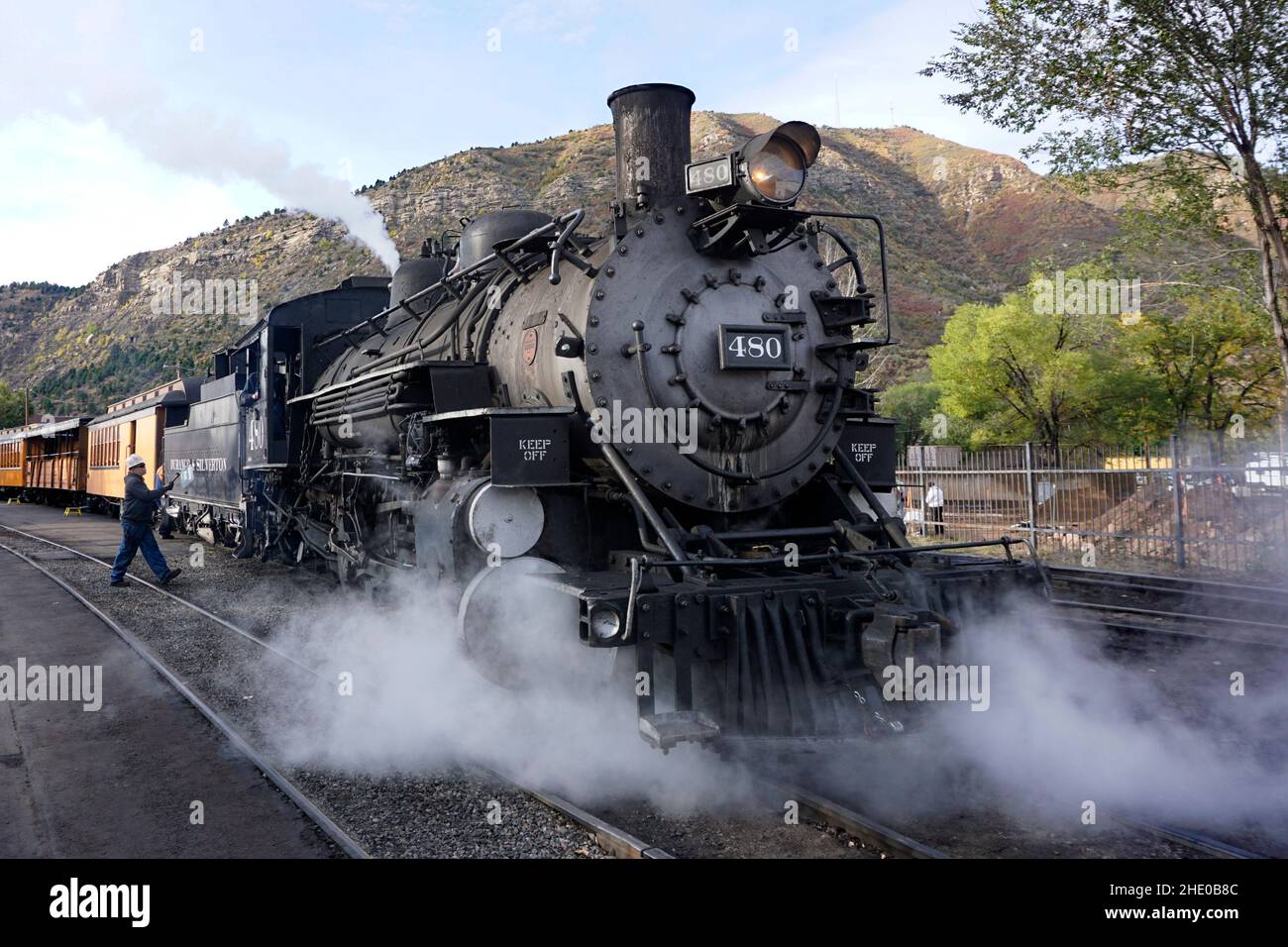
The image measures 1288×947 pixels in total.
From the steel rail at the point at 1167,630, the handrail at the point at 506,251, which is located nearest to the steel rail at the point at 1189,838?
the handrail at the point at 506,251

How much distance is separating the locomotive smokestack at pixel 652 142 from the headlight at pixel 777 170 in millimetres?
645

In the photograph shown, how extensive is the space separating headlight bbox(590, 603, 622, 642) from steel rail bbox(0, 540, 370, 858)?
49.1 inches

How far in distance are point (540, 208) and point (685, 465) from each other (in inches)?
2493

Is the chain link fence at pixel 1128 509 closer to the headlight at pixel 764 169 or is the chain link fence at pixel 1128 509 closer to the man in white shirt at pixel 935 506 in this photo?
the man in white shirt at pixel 935 506

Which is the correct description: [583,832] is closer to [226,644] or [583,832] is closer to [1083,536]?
[226,644]

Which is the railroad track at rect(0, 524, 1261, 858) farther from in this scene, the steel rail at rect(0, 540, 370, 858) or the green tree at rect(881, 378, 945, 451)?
the green tree at rect(881, 378, 945, 451)

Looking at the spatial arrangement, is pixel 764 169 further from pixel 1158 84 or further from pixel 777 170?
pixel 1158 84

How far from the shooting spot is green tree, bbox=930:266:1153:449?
2277 centimetres

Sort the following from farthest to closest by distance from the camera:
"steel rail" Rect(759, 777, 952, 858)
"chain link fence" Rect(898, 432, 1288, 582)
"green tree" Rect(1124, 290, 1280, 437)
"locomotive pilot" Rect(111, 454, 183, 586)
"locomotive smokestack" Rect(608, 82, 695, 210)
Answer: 1. "green tree" Rect(1124, 290, 1280, 437)
2. "chain link fence" Rect(898, 432, 1288, 582)
3. "locomotive pilot" Rect(111, 454, 183, 586)
4. "locomotive smokestack" Rect(608, 82, 695, 210)
5. "steel rail" Rect(759, 777, 952, 858)

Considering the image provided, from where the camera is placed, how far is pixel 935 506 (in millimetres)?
16531

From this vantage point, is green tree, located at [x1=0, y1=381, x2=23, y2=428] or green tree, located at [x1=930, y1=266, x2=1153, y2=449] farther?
green tree, located at [x1=0, y1=381, x2=23, y2=428]

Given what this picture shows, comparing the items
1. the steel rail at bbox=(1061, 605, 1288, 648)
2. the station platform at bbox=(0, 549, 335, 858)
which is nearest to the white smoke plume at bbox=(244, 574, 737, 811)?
the station platform at bbox=(0, 549, 335, 858)
